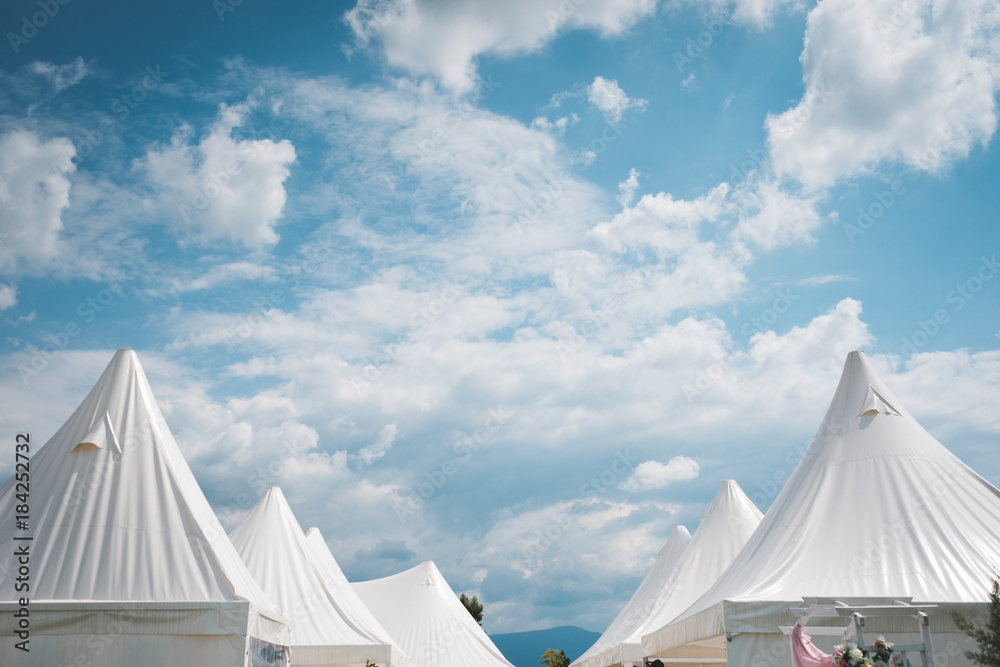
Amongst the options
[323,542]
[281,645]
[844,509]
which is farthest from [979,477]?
[323,542]

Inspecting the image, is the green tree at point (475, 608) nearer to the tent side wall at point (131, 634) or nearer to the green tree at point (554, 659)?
the green tree at point (554, 659)

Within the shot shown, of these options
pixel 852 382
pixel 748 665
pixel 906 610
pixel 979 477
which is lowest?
pixel 748 665

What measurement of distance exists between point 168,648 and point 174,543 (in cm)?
139

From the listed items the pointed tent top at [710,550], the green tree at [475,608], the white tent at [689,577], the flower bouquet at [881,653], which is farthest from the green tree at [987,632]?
the green tree at [475,608]

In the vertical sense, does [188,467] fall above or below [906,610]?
above

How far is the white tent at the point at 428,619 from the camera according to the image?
67.7 ft

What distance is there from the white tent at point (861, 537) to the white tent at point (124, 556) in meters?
5.94

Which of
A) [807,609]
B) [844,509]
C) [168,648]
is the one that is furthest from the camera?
[844,509]

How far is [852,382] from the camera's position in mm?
→ 11859

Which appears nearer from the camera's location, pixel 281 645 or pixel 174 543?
pixel 174 543

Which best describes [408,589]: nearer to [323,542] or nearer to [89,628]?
[323,542]

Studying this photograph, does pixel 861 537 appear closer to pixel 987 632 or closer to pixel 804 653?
pixel 987 632

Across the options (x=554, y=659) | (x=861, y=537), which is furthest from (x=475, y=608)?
(x=861, y=537)

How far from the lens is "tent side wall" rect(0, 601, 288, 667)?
311 inches
